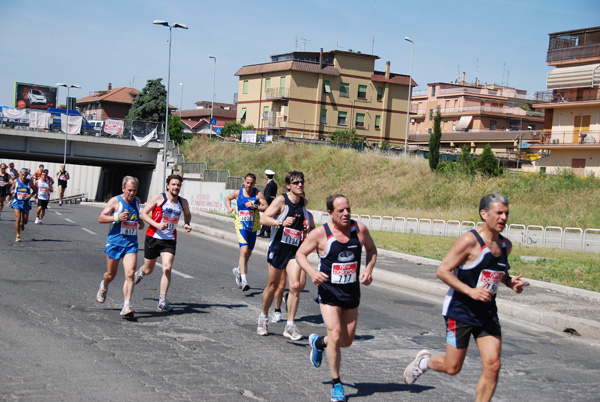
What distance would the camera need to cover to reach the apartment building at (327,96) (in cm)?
7244

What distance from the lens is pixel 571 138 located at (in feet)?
155

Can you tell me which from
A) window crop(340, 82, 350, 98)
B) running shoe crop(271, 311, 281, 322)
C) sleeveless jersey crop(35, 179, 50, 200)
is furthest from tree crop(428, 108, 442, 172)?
window crop(340, 82, 350, 98)

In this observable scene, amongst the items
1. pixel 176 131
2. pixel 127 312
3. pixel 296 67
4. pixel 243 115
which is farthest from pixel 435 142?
pixel 243 115

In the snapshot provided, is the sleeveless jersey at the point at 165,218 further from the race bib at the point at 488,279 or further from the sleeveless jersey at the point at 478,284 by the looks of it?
the race bib at the point at 488,279

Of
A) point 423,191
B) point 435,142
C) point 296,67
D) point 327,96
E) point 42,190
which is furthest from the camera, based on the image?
point 327,96

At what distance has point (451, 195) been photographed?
36.8m

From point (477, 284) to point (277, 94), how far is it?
2743 inches

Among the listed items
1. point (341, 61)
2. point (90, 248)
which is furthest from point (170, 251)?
point (341, 61)

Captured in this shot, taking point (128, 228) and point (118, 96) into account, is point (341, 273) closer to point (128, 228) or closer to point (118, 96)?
point (128, 228)

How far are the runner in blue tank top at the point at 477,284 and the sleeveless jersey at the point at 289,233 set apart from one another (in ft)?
9.73

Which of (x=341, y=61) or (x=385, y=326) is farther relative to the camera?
(x=341, y=61)

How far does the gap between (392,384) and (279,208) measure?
284cm

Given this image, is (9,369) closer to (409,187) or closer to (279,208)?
(279,208)

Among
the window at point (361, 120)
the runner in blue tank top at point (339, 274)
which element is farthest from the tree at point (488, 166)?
the window at point (361, 120)
